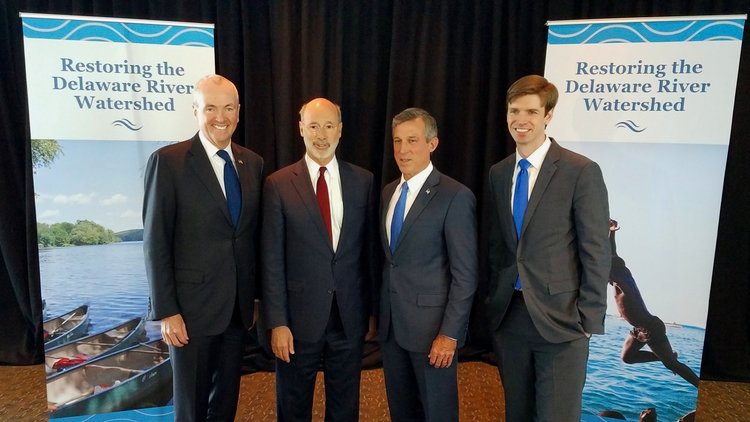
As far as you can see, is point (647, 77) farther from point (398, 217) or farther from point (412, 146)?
point (398, 217)

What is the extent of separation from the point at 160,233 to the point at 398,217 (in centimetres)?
96

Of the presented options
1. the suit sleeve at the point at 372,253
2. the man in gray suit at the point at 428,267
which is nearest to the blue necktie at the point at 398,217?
the man in gray suit at the point at 428,267

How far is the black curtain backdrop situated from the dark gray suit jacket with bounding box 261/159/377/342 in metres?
1.38

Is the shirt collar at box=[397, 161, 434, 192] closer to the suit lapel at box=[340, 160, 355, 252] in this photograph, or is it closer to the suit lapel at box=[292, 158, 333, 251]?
the suit lapel at box=[340, 160, 355, 252]

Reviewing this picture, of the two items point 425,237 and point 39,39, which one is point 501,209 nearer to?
point 425,237

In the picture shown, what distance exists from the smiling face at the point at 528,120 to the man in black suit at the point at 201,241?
3.72 ft

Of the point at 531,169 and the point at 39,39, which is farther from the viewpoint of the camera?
the point at 39,39

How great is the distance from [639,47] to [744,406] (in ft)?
8.27

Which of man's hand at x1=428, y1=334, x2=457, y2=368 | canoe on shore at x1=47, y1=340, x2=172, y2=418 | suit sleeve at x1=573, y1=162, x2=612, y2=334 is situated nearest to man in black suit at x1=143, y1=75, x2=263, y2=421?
canoe on shore at x1=47, y1=340, x2=172, y2=418

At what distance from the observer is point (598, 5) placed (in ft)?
10.3

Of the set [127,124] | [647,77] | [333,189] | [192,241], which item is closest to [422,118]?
[333,189]

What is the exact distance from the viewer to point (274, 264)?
1860 mm

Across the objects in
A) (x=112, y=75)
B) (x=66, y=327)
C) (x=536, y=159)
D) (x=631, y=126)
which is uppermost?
(x=112, y=75)

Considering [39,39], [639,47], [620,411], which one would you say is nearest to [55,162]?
[39,39]
